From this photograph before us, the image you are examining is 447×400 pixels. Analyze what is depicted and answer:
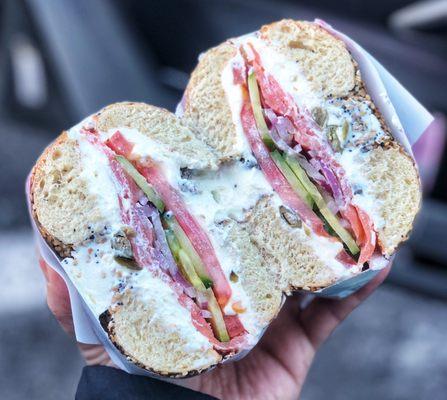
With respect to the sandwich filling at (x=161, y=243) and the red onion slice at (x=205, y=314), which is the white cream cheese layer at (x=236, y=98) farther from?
the red onion slice at (x=205, y=314)

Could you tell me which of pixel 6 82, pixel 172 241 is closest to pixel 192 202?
pixel 172 241

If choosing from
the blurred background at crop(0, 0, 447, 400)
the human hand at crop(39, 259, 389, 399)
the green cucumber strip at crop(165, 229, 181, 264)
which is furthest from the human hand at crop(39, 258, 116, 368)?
the blurred background at crop(0, 0, 447, 400)

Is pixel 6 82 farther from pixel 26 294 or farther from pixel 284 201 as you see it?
pixel 284 201

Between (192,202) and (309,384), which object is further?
(309,384)

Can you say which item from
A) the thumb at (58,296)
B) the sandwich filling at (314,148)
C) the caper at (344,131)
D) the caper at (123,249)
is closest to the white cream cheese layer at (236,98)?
the sandwich filling at (314,148)

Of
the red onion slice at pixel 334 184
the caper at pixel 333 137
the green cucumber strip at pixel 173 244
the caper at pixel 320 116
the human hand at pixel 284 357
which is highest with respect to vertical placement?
the caper at pixel 320 116

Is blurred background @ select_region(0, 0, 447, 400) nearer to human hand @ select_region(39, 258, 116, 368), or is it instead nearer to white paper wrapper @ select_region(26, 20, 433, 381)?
white paper wrapper @ select_region(26, 20, 433, 381)
